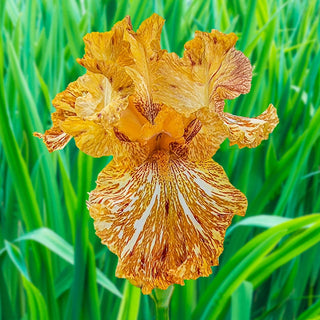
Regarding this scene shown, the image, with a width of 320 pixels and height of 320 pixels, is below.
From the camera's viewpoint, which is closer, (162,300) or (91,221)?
(162,300)

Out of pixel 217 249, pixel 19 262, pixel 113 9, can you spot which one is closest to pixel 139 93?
pixel 217 249

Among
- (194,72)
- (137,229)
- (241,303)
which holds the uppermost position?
(194,72)

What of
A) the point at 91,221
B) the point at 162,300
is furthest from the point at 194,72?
the point at 91,221

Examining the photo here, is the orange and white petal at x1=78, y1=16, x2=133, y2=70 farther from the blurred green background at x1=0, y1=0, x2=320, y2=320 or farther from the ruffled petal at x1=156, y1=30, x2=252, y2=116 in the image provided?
the blurred green background at x1=0, y1=0, x2=320, y2=320

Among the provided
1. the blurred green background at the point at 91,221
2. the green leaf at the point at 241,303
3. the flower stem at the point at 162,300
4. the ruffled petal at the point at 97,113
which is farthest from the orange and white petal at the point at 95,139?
the green leaf at the point at 241,303

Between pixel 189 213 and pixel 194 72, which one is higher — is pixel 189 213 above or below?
below

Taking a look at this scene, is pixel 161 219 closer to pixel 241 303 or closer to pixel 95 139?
pixel 95 139

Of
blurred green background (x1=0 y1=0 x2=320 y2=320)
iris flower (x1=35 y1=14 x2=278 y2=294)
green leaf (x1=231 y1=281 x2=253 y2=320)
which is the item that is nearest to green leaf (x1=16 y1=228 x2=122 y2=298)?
blurred green background (x1=0 y1=0 x2=320 y2=320)

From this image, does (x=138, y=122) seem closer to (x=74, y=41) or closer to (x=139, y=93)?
(x=139, y=93)
